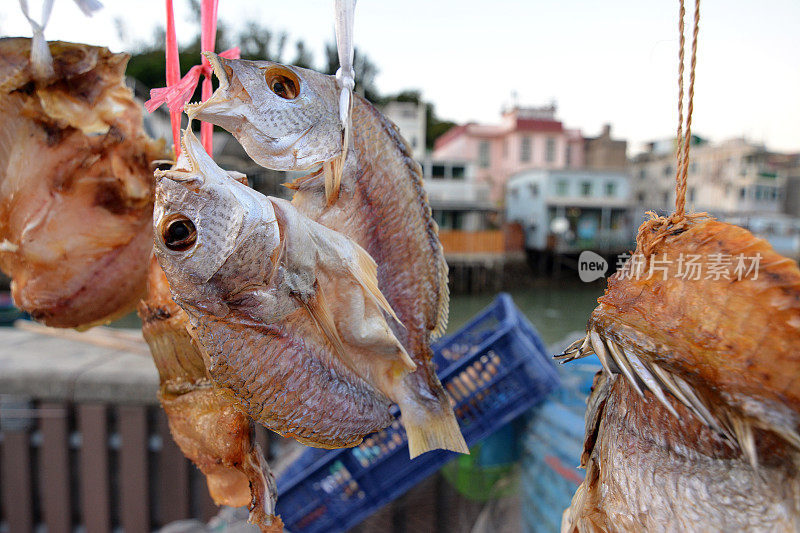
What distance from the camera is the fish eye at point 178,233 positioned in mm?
555

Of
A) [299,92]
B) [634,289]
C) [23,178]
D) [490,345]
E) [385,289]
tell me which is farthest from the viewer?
[490,345]

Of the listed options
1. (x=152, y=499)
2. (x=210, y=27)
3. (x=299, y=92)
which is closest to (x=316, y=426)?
(x=299, y=92)

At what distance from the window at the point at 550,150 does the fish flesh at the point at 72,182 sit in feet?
70.5

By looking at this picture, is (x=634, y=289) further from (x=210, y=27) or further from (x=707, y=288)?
(x=210, y=27)

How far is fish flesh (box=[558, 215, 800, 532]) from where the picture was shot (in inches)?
19.4

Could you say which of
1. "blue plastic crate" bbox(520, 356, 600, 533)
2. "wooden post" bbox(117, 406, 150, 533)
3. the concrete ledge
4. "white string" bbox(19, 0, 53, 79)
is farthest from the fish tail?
"wooden post" bbox(117, 406, 150, 533)

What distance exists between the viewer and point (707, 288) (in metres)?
0.54

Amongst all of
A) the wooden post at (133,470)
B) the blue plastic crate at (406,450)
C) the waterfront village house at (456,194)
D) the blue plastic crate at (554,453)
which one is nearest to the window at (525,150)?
the waterfront village house at (456,194)

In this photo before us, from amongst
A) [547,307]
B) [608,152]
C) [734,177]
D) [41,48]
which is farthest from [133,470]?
[734,177]

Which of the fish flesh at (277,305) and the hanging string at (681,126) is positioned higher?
the hanging string at (681,126)

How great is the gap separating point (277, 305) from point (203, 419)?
0.39m

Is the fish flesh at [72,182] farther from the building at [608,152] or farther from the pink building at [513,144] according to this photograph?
the building at [608,152]

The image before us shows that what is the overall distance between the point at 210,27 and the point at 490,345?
1689 mm

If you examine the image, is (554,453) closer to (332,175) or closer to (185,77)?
(332,175)
